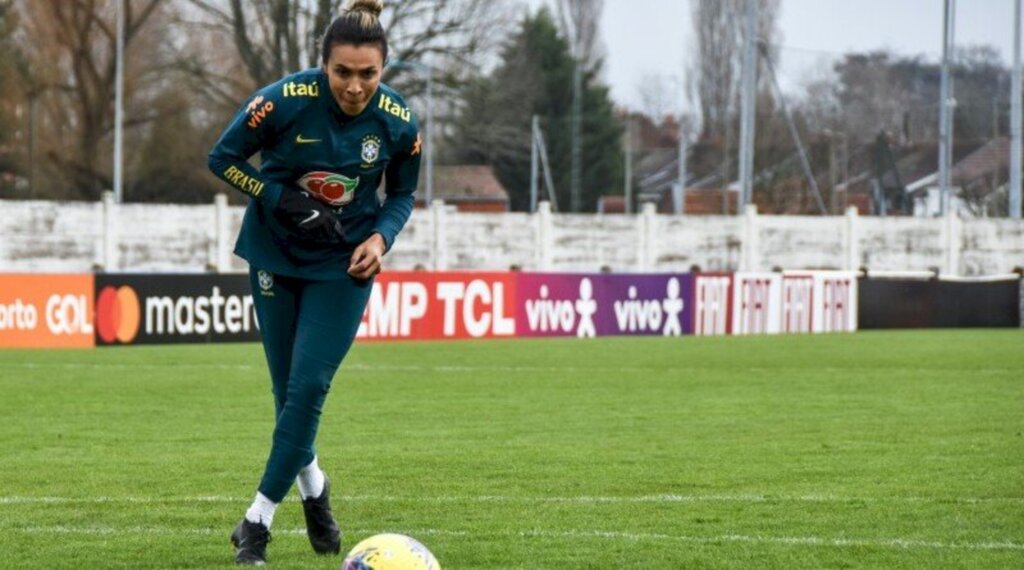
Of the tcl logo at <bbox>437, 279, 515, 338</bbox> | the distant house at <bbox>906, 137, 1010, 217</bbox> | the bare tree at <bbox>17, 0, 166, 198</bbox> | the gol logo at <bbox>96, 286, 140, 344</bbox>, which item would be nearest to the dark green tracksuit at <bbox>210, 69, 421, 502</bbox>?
the gol logo at <bbox>96, 286, 140, 344</bbox>

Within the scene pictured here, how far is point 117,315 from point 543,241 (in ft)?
42.4

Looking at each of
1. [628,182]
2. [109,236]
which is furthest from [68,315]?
[628,182]

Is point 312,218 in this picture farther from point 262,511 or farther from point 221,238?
point 221,238

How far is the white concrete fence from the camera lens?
107ft

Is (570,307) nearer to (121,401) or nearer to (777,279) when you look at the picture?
(777,279)

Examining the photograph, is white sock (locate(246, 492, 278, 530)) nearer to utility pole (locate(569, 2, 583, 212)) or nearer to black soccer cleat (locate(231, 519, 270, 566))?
black soccer cleat (locate(231, 519, 270, 566))

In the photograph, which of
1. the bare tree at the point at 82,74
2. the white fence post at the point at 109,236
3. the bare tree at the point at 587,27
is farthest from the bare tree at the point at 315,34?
the bare tree at the point at 587,27

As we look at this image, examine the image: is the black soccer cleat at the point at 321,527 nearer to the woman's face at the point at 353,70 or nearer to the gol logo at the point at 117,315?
the woman's face at the point at 353,70

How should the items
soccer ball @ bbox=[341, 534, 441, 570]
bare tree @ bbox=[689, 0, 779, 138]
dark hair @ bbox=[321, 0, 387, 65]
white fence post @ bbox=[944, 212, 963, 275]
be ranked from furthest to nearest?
bare tree @ bbox=[689, 0, 779, 138] → white fence post @ bbox=[944, 212, 963, 275] → dark hair @ bbox=[321, 0, 387, 65] → soccer ball @ bbox=[341, 534, 441, 570]

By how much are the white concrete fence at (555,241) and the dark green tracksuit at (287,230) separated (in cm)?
2416

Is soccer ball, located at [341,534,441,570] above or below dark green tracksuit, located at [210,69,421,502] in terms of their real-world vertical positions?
below

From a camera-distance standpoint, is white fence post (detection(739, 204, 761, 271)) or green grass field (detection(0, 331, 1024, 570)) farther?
white fence post (detection(739, 204, 761, 271))

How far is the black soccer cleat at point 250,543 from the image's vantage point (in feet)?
24.2

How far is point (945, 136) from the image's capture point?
4562cm
